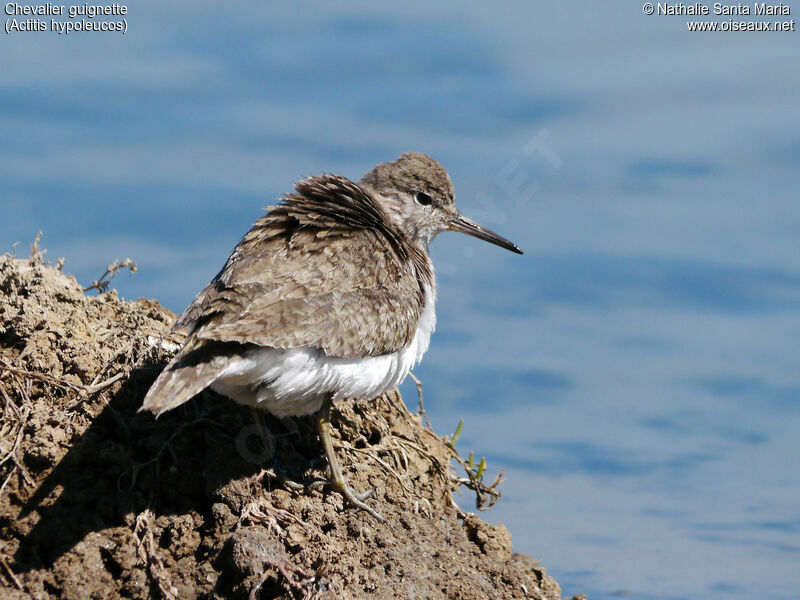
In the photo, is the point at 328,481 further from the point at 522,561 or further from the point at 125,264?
the point at 125,264

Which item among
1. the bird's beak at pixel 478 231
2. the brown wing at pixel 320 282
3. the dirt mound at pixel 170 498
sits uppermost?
the bird's beak at pixel 478 231

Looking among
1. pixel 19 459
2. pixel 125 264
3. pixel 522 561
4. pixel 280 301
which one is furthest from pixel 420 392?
pixel 19 459

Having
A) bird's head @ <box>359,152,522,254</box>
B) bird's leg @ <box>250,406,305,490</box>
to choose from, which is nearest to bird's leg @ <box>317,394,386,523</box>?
bird's leg @ <box>250,406,305,490</box>

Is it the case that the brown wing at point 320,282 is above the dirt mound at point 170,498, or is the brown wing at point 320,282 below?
above

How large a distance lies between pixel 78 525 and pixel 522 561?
3.69m

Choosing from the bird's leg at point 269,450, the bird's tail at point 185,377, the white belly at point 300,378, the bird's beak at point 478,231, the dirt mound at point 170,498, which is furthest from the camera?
the bird's beak at point 478,231

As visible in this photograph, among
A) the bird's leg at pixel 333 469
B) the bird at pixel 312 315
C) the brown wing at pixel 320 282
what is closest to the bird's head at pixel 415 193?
the bird at pixel 312 315

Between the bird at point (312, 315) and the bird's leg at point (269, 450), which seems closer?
the bird at point (312, 315)

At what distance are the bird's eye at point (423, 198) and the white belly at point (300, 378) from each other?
6.85 feet

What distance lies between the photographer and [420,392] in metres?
7.93

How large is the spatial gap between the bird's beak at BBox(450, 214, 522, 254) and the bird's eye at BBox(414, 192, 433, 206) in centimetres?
37

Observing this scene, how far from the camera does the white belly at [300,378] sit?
226 inches

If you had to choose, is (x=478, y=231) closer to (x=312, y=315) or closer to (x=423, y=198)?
(x=423, y=198)

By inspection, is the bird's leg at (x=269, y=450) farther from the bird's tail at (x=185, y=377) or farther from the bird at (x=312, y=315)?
the bird's tail at (x=185, y=377)
